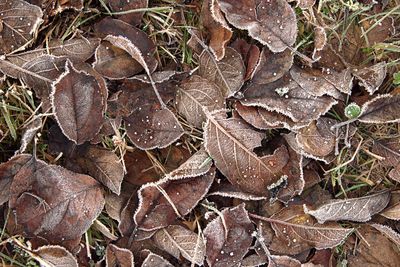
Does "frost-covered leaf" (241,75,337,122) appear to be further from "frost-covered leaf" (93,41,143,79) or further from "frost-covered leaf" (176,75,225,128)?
"frost-covered leaf" (93,41,143,79)

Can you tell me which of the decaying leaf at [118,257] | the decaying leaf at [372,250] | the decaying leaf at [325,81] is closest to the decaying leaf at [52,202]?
the decaying leaf at [118,257]

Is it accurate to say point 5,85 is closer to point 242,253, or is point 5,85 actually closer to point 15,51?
point 15,51

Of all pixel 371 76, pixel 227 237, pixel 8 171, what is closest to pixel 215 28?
pixel 371 76

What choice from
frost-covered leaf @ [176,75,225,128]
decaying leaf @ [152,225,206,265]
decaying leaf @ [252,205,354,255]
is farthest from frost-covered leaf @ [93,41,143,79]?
decaying leaf @ [252,205,354,255]

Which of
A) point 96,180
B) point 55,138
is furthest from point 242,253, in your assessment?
point 55,138

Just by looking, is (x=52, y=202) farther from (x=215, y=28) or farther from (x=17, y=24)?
(x=215, y=28)
